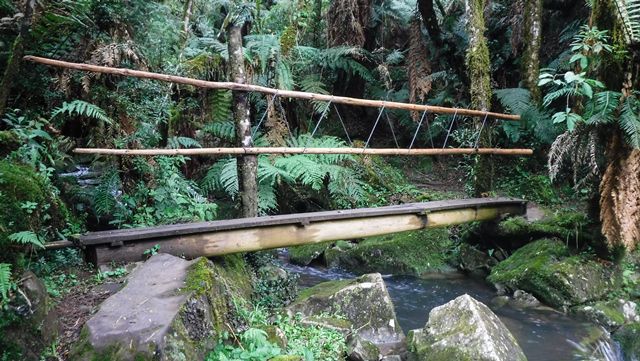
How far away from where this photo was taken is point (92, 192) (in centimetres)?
435

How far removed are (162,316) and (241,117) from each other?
7.59ft

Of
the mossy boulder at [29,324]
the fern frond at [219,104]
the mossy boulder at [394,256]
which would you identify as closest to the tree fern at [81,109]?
the mossy boulder at [29,324]

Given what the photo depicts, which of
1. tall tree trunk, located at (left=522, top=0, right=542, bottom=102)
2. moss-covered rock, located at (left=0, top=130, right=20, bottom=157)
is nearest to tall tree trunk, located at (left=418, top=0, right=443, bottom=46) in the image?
tall tree trunk, located at (left=522, top=0, right=542, bottom=102)

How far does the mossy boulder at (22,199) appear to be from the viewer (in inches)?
114

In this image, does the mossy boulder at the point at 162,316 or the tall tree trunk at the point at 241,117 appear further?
the tall tree trunk at the point at 241,117

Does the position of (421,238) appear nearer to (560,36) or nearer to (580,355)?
(580,355)

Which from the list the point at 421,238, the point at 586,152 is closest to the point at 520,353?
the point at 586,152

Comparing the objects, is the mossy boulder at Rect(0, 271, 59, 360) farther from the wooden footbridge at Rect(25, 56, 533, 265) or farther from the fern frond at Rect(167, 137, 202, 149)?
the fern frond at Rect(167, 137, 202, 149)

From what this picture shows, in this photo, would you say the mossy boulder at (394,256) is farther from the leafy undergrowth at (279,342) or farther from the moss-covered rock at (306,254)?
the leafy undergrowth at (279,342)

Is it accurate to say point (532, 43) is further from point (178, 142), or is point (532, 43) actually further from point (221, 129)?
point (178, 142)

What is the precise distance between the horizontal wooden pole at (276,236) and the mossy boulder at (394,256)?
2.57 ft

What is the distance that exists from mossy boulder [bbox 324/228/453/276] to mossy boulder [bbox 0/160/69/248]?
3.69 m

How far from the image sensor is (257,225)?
4.25 metres

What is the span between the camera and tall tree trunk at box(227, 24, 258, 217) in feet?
14.8
